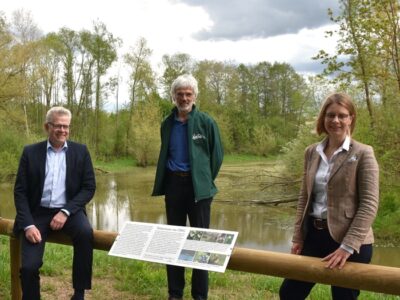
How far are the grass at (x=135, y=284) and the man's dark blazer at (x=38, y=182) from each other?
113 centimetres

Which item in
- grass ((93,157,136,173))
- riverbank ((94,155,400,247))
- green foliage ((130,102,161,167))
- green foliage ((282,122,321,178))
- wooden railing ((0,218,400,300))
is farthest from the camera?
green foliage ((130,102,161,167))

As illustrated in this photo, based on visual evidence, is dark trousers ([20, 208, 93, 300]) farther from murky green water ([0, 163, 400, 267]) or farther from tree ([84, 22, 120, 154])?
tree ([84, 22, 120, 154])

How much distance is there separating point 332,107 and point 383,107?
13.0 metres

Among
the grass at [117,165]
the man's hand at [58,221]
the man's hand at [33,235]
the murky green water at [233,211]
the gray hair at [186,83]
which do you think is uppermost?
the gray hair at [186,83]

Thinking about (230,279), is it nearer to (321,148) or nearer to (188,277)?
(188,277)

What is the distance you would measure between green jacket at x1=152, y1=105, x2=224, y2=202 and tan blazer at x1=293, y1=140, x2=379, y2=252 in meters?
1.21

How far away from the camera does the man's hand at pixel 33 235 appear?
3.45 meters

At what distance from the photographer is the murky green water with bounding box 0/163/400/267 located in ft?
41.3

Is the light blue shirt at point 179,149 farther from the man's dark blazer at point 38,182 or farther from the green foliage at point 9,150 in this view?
the green foliage at point 9,150

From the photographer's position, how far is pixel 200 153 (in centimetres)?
374

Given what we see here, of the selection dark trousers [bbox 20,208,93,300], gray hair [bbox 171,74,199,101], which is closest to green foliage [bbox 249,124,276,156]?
gray hair [bbox 171,74,199,101]

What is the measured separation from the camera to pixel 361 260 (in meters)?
2.80

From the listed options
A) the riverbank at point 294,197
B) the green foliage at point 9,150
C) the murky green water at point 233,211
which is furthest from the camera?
the green foliage at point 9,150

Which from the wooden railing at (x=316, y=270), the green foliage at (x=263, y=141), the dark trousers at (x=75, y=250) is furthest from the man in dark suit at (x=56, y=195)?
the green foliage at (x=263, y=141)
